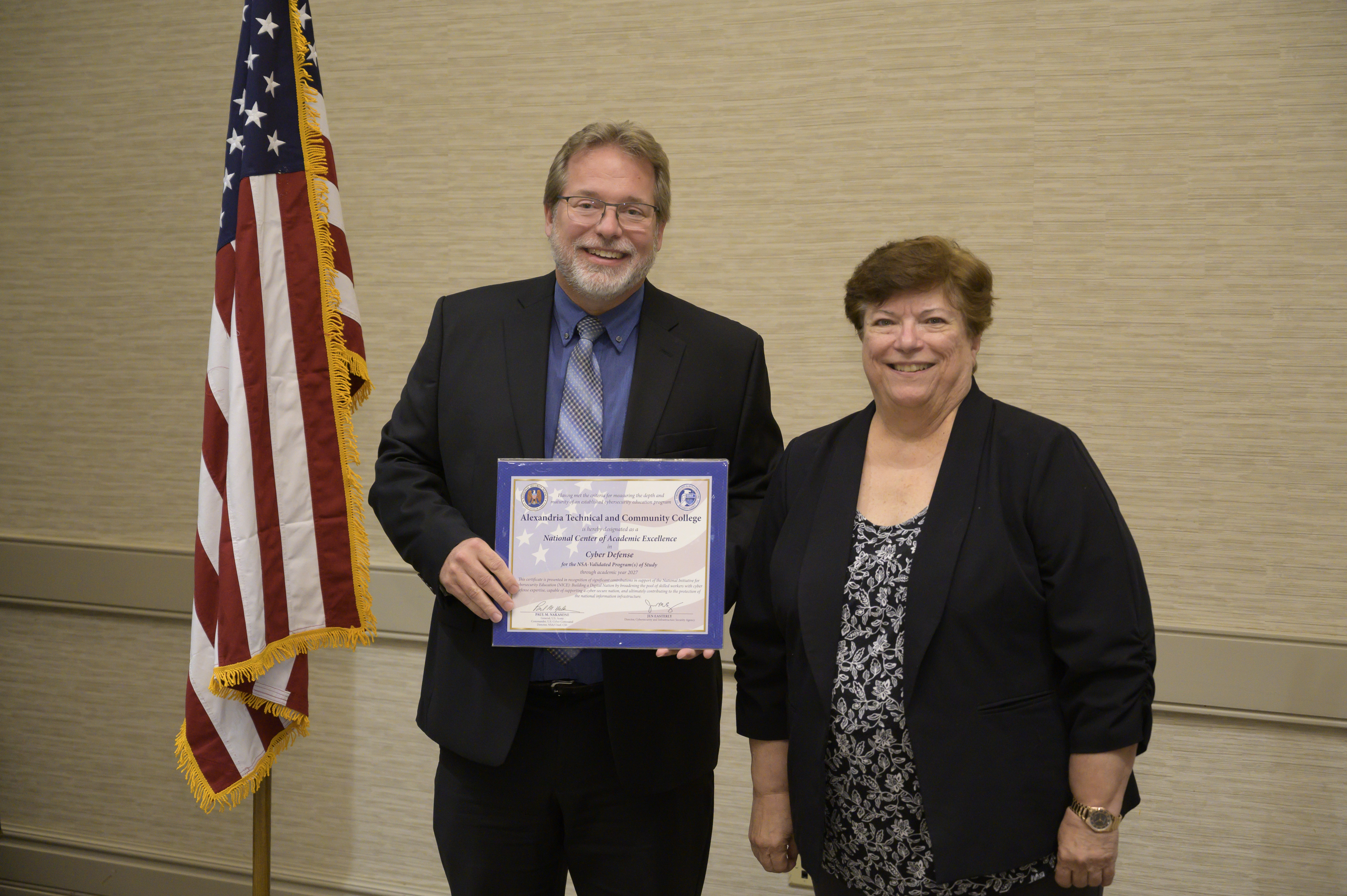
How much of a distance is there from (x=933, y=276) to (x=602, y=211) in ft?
1.99

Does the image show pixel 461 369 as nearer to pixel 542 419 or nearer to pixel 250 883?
pixel 542 419

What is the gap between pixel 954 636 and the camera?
5.02ft

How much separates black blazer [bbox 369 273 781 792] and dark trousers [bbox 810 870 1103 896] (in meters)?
0.28

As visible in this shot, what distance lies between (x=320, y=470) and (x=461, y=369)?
0.59 m

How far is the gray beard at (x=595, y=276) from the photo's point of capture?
1804 mm

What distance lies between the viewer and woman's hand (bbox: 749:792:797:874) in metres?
1.75

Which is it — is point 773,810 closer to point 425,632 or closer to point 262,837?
point 262,837

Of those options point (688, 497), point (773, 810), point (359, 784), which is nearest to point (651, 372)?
point (688, 497)

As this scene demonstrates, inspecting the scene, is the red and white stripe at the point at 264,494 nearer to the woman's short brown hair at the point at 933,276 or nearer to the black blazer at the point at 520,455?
the black blazer at the point at 520,455

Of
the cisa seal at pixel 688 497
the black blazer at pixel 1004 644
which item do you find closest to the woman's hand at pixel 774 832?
the black blazer at pixel 1004 644

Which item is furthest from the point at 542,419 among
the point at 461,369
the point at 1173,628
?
the point at 1173,628

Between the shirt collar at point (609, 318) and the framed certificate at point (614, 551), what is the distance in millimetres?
326

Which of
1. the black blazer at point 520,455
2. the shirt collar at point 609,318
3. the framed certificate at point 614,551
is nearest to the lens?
the framed certificate at point 614,551

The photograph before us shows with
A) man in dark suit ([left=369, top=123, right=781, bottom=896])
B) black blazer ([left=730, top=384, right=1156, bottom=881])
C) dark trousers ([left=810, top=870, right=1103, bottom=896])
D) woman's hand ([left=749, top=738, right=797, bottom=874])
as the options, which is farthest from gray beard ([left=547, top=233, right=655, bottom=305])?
dark trousers ([left=810, top=870, right=1103, bottom=896])
